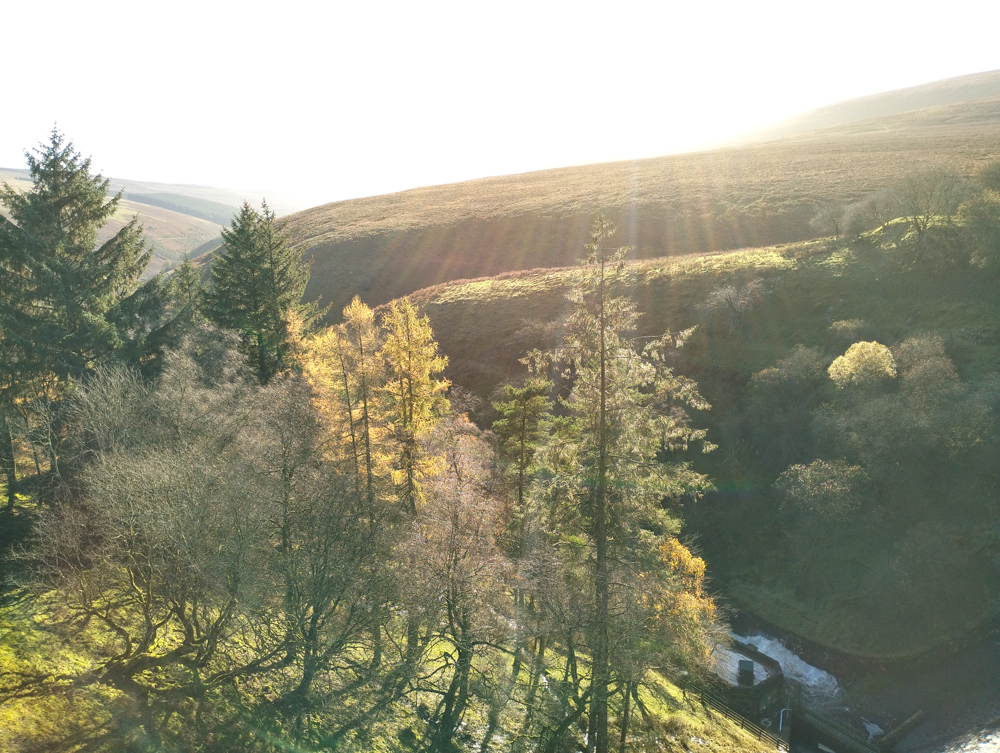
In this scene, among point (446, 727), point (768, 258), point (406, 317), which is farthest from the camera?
point (768, 258)

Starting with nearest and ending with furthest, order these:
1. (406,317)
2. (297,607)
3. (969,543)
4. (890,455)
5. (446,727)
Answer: (297,607)
(446,727)
(406,317)
(969,543)
(890,455)

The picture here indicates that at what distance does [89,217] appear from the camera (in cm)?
2464

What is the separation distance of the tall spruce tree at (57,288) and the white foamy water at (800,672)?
32.9 meters

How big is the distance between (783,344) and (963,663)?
2122 centimetres

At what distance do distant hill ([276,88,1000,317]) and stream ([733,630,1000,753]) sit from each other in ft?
152

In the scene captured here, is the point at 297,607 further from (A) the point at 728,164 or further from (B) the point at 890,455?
(A) the point at 728,164

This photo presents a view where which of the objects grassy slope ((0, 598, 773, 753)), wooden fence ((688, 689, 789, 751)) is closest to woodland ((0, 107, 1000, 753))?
grassy slope ((0, 598, 773, 753))

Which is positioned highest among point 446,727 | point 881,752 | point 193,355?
point 193,355

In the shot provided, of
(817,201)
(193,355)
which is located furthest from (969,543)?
(817,201)

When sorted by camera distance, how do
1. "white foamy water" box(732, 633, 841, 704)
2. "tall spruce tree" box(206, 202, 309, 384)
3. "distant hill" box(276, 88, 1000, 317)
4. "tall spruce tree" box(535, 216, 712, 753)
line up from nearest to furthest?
1. "tall spruce tree" box(535, 216, 712, 753)
2. "white foamy water" box(732, 633, 841, 704)
3. "tall spruce tree" box(206, 202, 309, 384)
4. "distant hill" box(276, 88, 1000, 317)

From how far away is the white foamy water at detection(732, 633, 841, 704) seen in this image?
25250 millimetres

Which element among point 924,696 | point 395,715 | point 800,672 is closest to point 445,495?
point 395,715

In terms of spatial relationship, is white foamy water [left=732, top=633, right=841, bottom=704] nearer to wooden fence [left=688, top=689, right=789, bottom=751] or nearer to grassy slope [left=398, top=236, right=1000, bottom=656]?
grassy slope [left=398, top=236, right=1000, bottom=656]

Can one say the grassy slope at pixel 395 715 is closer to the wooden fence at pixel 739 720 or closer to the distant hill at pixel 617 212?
the wooden fence at pixel 739 720
